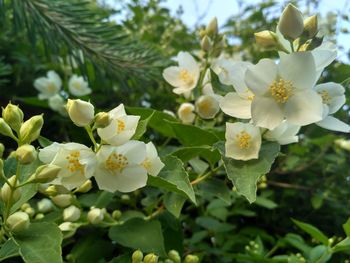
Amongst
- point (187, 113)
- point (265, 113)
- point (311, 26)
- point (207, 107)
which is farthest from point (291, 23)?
point (187, 113)

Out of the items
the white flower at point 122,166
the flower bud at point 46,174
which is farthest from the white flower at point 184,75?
the flower bud at point 46,174

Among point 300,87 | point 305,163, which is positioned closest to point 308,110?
point 300,87

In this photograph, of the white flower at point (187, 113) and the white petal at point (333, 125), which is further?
the white flower at point (187, 113)

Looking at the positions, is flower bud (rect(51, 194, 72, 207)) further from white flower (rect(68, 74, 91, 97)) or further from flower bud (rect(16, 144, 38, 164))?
white flower (rect(68, 74, 91, 97))

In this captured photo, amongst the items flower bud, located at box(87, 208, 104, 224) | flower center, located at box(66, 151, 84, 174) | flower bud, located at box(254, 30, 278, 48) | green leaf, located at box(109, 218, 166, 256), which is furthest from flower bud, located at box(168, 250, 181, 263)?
flower bud, located at box(254, 30, 278, 48)

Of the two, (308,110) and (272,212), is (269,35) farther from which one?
(272,212)

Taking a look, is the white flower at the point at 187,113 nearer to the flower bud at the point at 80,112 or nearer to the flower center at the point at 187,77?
the flower center at the point at 187,77
